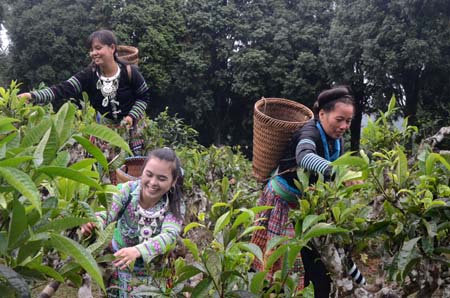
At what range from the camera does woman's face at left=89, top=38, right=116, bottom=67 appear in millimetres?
3586

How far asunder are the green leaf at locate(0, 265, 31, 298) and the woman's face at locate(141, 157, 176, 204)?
4.37ft

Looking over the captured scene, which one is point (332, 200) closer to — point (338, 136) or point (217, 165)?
point (338, 136)

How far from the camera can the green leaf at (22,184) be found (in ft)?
2.90

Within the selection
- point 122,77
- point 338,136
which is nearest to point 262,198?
point 338,136

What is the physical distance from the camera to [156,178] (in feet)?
7.87

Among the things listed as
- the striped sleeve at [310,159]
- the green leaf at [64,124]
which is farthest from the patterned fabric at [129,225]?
the green leaf at [64,124]

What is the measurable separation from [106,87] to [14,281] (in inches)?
109

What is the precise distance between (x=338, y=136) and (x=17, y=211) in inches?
82.0

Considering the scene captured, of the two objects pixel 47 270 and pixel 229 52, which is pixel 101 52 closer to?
pixel 47 270

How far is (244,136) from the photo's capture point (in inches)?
885

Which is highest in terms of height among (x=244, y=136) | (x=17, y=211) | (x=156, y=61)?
(x=17, y=211)

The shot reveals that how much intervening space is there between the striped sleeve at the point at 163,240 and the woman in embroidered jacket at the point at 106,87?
1.46 m

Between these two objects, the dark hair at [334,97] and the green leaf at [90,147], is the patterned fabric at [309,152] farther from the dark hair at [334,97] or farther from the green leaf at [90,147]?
the green leaf at [90,147]

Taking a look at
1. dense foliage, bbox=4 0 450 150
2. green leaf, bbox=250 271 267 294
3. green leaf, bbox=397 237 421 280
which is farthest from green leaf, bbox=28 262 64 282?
dense foliage, bbox=4 0 450 150
